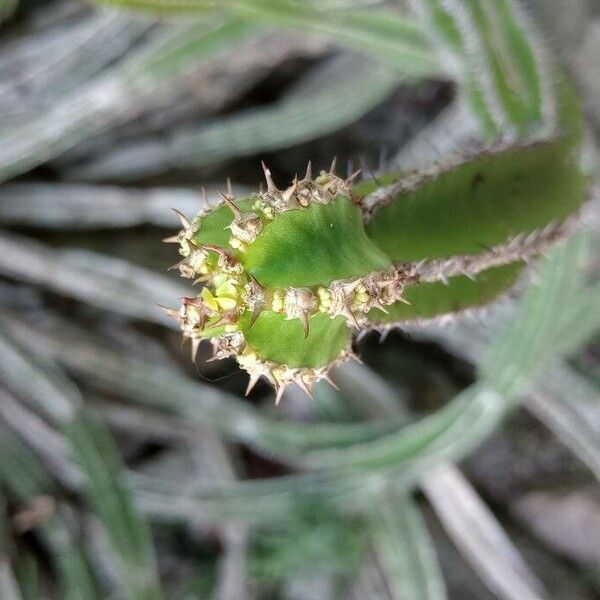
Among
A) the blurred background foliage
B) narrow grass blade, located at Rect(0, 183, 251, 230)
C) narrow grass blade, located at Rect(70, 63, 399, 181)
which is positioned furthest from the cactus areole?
narrow grass blade, located at Rect(0, 183, 251, 230)

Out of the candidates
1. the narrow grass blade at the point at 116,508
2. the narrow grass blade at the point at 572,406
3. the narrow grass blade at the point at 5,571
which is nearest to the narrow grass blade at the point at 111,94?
the narrow grass blade at the point at 116,508

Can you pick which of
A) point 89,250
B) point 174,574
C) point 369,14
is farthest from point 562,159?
point 174,574

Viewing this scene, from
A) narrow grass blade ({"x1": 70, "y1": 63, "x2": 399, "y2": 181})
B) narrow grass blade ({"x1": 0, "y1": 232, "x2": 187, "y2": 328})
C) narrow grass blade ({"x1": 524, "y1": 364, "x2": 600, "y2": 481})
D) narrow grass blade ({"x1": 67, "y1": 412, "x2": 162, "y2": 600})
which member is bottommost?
narrow grass blade ({"x1": 524, "y1": 364, "x2": 600, "y2": 481})

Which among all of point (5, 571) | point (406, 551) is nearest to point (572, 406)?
point (406, 551)

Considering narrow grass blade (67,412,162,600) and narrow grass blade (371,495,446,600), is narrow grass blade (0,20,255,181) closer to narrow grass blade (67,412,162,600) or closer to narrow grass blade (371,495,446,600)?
narrow grass blade (67,412,162,600)

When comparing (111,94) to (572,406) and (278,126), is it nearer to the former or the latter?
(278,126)

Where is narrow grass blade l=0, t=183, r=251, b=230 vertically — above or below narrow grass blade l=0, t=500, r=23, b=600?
above

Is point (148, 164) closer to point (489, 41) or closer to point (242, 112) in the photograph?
point (242, 112)

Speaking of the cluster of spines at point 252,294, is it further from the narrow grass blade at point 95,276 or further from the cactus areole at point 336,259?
the narrow grass blade at point 95,276
